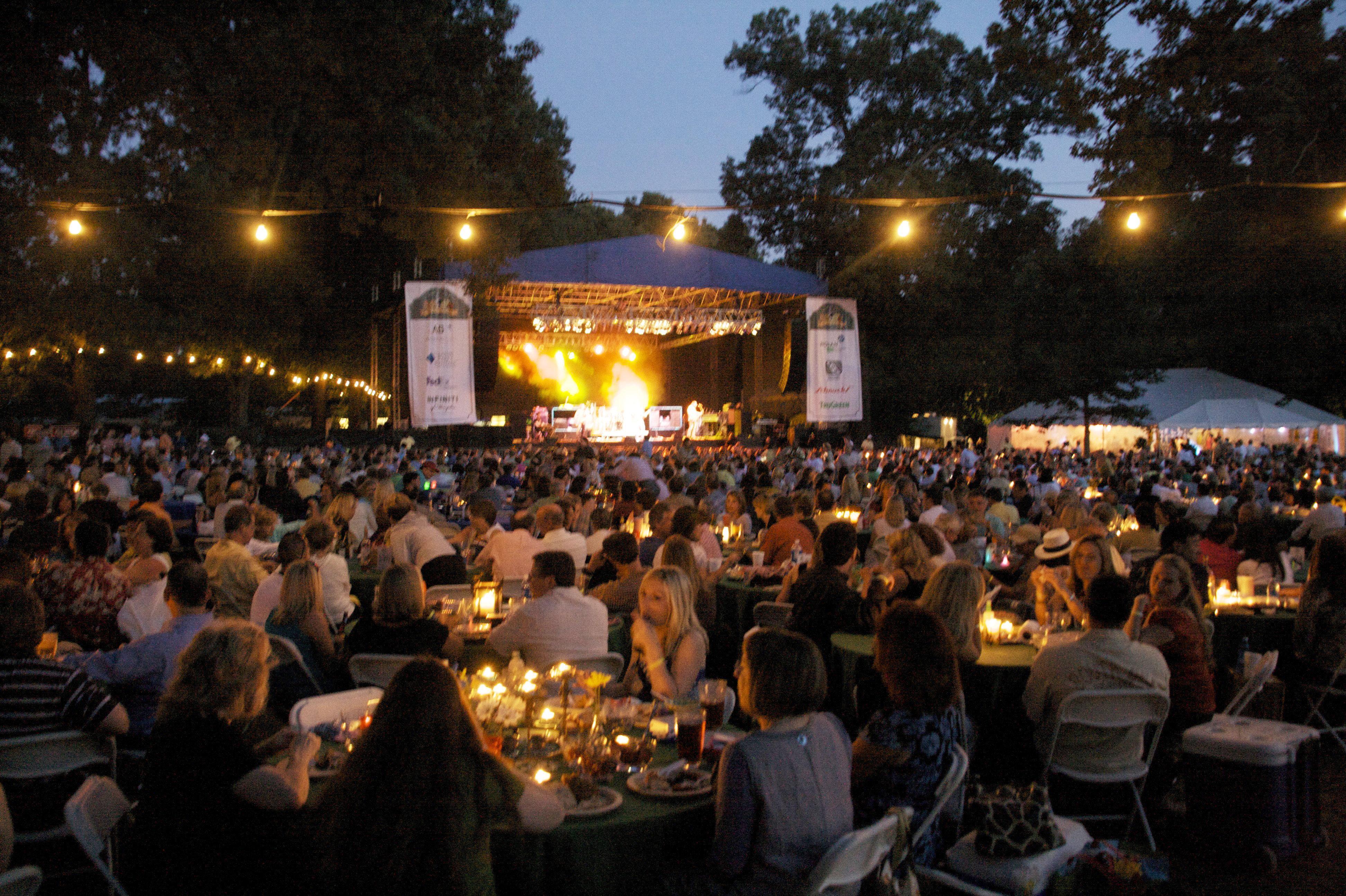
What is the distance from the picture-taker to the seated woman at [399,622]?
396 centimetres

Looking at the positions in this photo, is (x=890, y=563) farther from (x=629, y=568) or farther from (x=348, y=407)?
(x=348, y=407)

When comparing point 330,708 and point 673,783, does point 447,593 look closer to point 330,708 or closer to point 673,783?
point 330,708

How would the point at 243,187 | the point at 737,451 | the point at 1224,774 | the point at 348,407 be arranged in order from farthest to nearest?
the point at 348,407, the point at 737,451, the point at 243,187, the point at 1224,774

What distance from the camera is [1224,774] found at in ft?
12.9

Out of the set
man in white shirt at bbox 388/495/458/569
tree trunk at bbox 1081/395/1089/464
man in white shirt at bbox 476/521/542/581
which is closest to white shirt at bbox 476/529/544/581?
man in white shirt at bbox 476/521/542/581

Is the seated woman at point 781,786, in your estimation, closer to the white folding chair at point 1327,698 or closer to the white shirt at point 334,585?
the white shirt at point 334,585

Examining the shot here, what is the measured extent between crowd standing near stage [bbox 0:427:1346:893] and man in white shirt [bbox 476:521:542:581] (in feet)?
0.06

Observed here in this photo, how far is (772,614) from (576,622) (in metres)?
1.70

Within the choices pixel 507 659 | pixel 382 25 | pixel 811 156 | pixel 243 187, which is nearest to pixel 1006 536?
pixel 507 659

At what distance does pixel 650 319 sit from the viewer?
24.2 metres

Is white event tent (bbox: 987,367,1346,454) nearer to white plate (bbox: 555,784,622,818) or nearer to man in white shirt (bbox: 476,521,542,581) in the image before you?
man in white shirt (bbox: 476,521,542,581)

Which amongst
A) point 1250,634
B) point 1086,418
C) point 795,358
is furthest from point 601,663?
point 1086,418

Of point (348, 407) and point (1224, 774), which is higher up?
point (348, 407)

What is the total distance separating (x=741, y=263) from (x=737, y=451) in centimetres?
428
